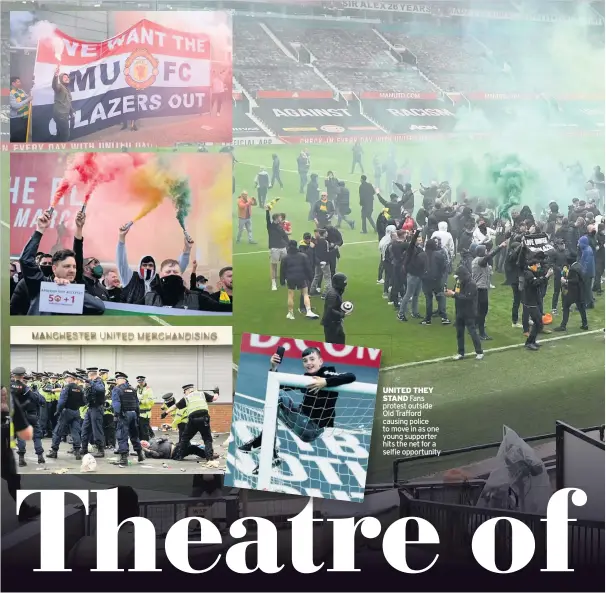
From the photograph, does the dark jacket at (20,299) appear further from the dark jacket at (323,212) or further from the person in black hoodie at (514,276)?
the person in black hoodie at (514,276)

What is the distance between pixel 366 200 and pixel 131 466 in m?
2.55

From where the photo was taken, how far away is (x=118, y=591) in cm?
761

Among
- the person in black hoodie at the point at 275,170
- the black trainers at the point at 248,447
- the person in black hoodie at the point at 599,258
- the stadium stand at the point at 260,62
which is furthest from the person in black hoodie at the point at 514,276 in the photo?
the black trainers at the point at 248,447

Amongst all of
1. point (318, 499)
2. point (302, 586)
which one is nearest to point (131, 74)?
point (318, 499)

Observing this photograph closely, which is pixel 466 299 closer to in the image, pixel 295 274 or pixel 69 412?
pixel 295 274

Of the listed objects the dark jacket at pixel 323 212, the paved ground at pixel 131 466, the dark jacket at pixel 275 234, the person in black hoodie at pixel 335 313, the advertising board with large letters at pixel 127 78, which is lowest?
the paved ground at pixel 131 466

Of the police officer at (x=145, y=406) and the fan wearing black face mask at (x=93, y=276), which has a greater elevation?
the fan wearing black face mask at (x=93, y=276)

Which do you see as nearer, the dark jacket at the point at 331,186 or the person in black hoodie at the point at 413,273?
the dark jacket at the point at 331,186

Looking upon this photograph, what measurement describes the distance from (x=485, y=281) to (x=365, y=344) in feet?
3.27

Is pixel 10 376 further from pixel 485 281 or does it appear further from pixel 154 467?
pixel 485 281

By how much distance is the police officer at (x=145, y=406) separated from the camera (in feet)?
25.6

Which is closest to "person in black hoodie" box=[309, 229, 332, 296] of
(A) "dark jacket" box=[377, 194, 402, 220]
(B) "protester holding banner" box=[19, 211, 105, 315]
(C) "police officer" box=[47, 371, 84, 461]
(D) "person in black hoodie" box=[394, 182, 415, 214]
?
(A) "dark jacket" box=[377, 194, 402, 220]

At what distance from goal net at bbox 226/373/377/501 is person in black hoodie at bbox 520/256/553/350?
4.12 ft

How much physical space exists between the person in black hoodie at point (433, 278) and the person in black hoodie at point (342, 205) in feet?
2.00
